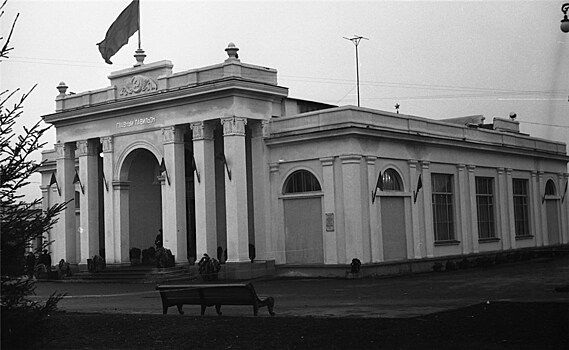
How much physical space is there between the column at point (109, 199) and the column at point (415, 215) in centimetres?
1375

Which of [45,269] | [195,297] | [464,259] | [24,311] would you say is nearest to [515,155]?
[464,259]

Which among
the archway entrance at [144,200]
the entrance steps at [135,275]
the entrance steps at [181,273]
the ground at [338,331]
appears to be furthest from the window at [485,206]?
the ground at [338,331]

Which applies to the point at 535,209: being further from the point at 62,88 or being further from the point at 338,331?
the point at 338,331

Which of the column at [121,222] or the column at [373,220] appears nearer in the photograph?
the column at [373,220]

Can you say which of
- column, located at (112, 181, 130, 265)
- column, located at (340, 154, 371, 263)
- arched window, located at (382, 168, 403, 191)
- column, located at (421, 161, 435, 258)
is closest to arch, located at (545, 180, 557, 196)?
column, located at (421, 161, 435, 258)

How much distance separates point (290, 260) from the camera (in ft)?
114

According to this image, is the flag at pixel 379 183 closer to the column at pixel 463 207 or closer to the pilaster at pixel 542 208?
the column at pixel 463 207

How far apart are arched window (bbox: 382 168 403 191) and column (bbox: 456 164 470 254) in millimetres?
5256

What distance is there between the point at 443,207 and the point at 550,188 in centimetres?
1390

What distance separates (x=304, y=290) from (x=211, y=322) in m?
11.5

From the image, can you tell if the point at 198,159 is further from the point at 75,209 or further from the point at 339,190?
the point at 75,209

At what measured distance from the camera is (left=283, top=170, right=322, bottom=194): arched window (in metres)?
34.4

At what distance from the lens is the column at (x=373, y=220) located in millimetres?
33375

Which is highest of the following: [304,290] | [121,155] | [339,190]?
[121,155]
